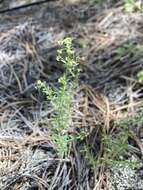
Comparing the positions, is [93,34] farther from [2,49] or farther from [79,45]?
[2,49]

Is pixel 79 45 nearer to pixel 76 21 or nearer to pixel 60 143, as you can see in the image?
pixel 76 21

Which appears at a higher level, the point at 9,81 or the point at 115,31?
the point at 115,31

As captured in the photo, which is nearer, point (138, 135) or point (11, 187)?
point (11, 187)

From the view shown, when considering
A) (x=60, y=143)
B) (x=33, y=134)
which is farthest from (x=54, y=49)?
(x=60, y=143)

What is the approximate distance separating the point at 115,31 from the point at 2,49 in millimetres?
711

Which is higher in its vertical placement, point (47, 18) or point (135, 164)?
point (47, 18)

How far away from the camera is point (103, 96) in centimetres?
206

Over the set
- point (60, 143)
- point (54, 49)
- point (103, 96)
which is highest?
point (54, 49)

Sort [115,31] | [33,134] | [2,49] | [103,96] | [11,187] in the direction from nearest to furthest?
[11,187] < [33,134] < [103,96] < [2,49] < [115,31]

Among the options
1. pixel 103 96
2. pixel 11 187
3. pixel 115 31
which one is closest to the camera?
pixel 11 187

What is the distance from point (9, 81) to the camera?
213 cm

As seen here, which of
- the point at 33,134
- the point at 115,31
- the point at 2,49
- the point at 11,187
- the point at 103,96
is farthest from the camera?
the point at 115,31

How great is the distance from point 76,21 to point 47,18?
0.20m

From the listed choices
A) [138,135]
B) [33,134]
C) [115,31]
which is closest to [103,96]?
[138,135]
